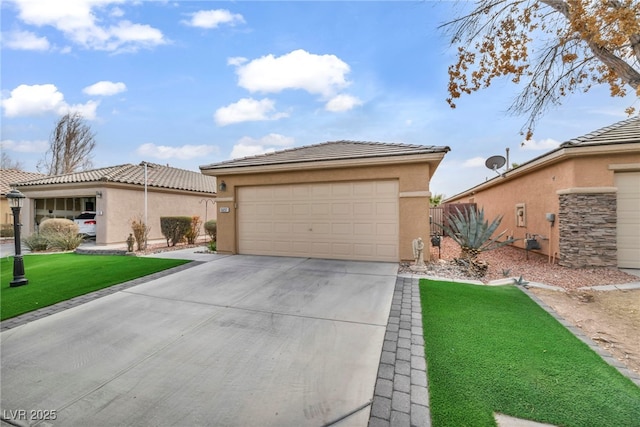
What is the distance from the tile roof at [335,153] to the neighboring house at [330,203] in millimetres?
37

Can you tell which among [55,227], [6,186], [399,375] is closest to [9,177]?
[6,186]

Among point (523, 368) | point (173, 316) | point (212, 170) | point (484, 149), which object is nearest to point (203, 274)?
point (173, 316)

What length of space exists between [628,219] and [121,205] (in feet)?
62.7

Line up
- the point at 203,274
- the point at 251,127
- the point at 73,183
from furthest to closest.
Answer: the point at 251,127 → the point at 73,183 → the point at 203,274

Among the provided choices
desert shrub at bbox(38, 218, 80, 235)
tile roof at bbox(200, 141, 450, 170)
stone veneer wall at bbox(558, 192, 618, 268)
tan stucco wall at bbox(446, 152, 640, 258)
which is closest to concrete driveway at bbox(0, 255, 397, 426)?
tile roof at bbox(200, 141, 450, 170)

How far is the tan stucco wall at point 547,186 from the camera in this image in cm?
742

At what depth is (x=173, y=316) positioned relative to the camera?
14.4 feet

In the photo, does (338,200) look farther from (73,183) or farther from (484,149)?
(73,183)

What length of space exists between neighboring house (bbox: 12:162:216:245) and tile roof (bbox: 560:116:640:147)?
626 inches

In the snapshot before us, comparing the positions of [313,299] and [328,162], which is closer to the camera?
[313,299]

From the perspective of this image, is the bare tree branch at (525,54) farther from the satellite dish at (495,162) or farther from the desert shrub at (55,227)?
the desert shrub at (55,227)

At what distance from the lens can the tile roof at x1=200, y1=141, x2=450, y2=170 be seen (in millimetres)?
8008

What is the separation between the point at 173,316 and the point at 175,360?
1400mm

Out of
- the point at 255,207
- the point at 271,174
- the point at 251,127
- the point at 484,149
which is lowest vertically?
the point at 255,207
